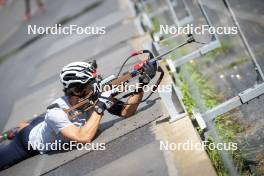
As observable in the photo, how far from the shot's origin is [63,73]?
22.2 ft

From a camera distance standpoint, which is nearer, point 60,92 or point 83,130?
point 83,130

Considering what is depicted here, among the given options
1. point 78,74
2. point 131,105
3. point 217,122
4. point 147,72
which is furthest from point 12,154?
point 217,122

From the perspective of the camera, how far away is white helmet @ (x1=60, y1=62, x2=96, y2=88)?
6613 millimetres

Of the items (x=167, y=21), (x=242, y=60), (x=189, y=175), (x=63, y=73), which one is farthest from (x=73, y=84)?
(x=167, y=21)

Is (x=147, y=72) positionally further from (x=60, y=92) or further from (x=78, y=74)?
(x=60, y=92)

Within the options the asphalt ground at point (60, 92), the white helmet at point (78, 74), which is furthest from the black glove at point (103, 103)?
the asphalt ground at point (60, 92)

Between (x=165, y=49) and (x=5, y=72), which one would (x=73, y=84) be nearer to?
(x=165, y=49)

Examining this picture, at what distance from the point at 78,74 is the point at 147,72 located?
98 cm

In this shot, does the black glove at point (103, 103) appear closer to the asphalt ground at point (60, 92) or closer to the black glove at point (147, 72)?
the black glove at point (147, 72)

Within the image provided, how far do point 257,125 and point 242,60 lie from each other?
9.29 ft

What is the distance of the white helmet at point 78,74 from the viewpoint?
6613mm

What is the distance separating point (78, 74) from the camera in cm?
661

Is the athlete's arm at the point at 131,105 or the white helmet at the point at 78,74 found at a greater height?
the white helmet at the point at 78,74

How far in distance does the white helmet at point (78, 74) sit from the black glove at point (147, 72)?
74cm
